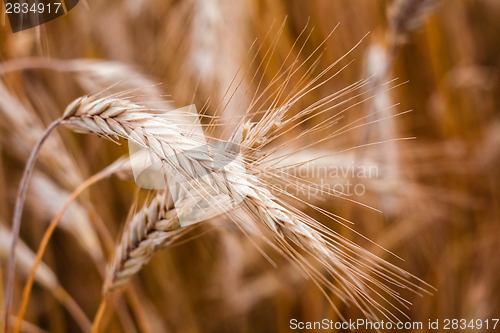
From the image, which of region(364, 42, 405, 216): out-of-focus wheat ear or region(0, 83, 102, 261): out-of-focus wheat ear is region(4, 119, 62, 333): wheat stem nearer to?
region(0, 83, 102, 261): out-of-focus wheat ear

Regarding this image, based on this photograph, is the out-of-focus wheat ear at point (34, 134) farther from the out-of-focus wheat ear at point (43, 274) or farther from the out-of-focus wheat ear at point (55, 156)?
the out-of-focus wheat ear at point (43, 274)

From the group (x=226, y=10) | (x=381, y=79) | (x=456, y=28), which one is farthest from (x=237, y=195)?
(x=456, y=28)

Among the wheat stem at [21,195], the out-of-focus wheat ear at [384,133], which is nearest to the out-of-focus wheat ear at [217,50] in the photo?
the out-of-focus wheat ear at [384,133]

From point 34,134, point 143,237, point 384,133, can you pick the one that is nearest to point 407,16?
point 384,133

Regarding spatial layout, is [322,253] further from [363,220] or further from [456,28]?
[456,28]

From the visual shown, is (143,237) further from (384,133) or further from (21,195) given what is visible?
(384,133)

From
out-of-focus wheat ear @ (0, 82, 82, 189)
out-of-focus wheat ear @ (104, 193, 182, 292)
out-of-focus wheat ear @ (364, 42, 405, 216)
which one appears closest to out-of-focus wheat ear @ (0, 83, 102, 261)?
out-of-focus wheat ear @ (0, 82, 82, 189)
